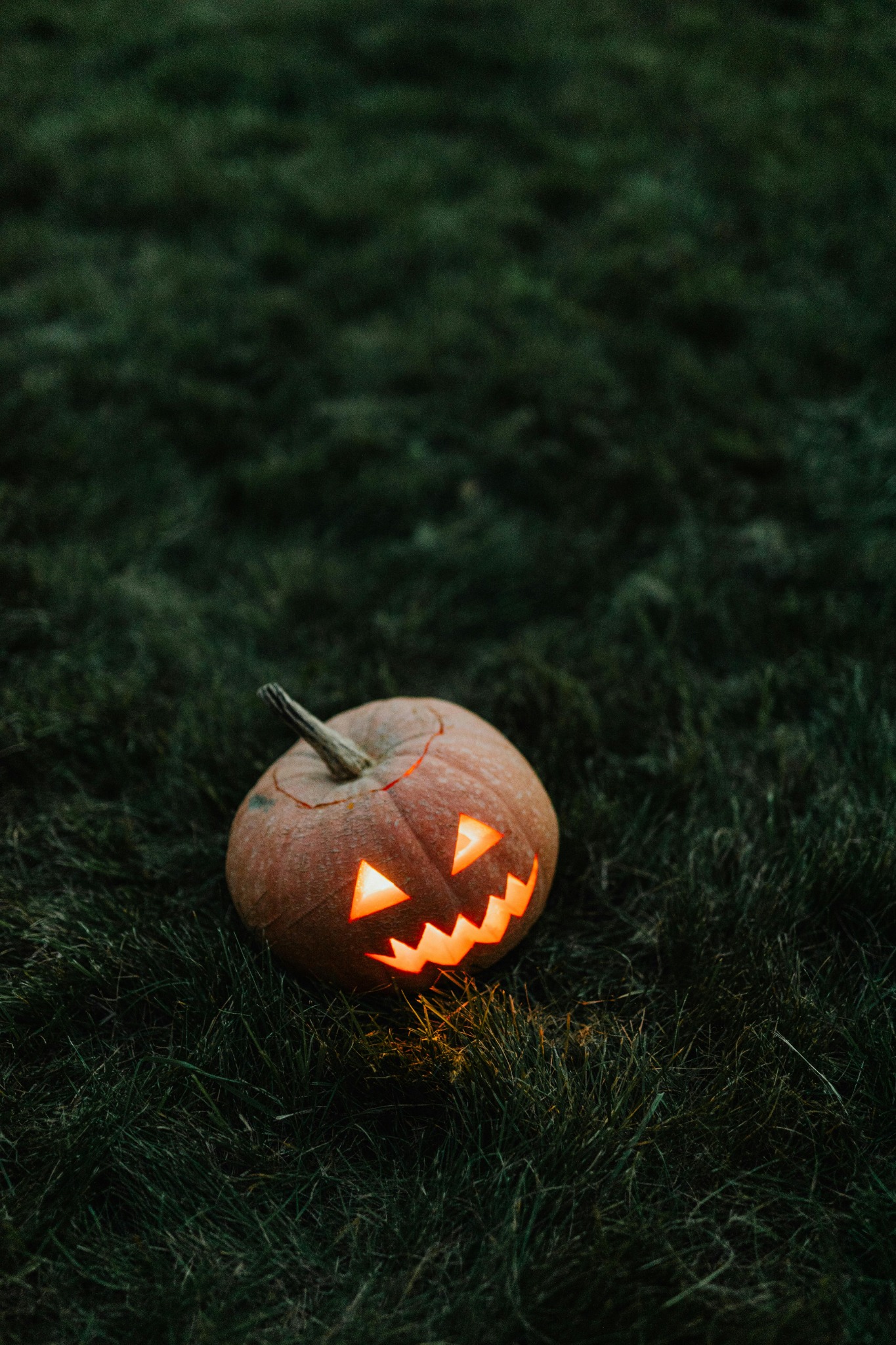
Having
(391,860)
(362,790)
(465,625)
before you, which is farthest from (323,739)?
(465,625)

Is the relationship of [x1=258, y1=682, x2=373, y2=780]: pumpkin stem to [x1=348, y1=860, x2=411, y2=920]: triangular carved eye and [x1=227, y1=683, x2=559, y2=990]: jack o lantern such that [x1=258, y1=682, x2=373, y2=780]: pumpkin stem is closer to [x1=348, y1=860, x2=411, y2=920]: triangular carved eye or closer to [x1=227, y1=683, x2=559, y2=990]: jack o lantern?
[x1=227, y1=683, x2=559, y2=990]: jack o lantern

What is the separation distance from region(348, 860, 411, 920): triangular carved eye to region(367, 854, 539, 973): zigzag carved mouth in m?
0.09

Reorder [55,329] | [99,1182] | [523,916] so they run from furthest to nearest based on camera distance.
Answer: [55,329]
[523,916]
[99,1182]

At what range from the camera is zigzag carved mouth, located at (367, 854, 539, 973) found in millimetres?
1796

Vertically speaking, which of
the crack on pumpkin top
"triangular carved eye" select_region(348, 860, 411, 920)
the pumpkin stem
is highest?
the pumpkin stem

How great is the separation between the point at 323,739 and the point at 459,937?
58cm

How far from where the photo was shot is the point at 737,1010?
1760 millimetres

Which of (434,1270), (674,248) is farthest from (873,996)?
(674,248)

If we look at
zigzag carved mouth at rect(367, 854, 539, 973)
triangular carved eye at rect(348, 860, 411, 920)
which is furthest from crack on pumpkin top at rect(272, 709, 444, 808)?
zigzag carved mouth at rect(367, 854, 539, 973)

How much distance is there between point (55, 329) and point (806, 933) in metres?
4.46

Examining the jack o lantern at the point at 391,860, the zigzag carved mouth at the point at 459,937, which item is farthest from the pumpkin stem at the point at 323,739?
the zigzag carved mouth at the point at 459,937

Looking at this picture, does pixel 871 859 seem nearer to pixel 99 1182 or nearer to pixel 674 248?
pixel 99 1182

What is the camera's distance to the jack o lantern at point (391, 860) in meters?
1.77

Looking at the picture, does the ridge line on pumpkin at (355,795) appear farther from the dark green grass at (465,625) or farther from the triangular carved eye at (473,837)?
the dark green grass at (465,625)
